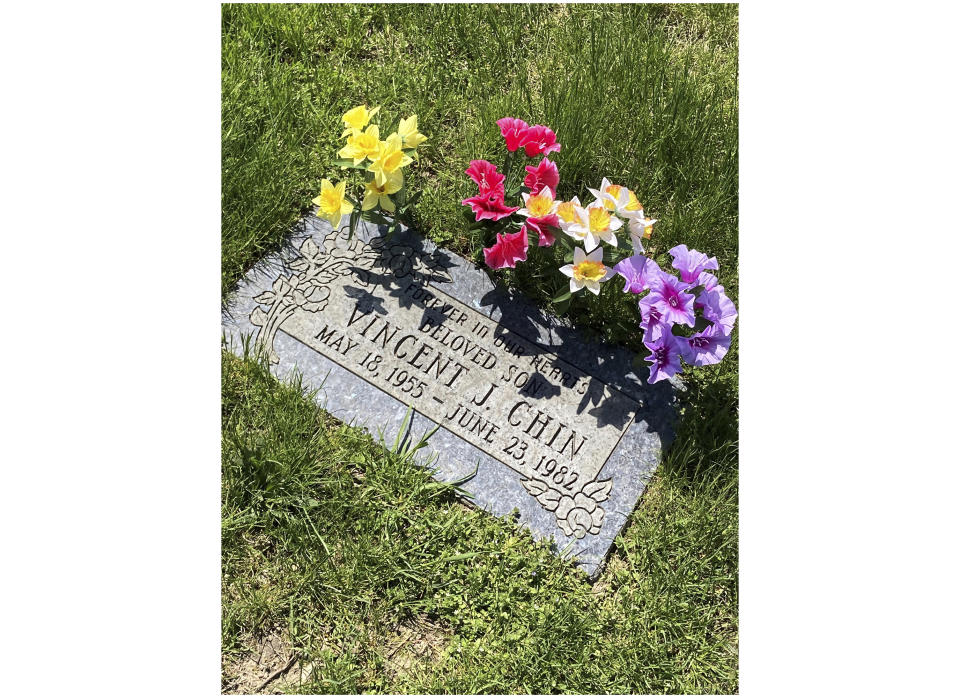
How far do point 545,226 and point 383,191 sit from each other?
564mm

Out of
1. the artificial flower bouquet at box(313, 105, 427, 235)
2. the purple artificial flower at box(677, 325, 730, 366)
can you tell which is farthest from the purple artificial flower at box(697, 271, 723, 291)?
the artificial flower bouquet at box(313, 105, 427, 235)

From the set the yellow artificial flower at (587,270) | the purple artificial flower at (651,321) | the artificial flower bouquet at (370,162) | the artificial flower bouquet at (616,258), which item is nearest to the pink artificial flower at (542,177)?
the artificial flower bouquet at (616,258)

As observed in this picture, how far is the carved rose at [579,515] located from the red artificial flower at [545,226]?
82cm

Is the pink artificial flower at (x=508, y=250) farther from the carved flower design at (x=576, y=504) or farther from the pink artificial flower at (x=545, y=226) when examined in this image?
the carved flower design at (x=576, y=504)

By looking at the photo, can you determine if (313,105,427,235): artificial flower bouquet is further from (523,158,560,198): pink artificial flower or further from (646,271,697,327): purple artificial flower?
(646,271,697,327): purple artificial flower

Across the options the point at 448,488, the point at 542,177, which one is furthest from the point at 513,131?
the point at 448,488

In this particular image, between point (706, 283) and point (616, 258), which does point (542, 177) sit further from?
point (706, 283)

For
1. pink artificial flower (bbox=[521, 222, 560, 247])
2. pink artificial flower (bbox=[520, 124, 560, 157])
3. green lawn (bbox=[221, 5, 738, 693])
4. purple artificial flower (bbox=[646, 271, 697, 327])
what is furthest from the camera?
pink artificial flower (bbox=[520, 124, 560, 157])

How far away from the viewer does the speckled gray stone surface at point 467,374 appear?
2.36 metres

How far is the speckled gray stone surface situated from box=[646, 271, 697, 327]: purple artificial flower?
351mm

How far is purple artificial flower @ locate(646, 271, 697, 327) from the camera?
226cm

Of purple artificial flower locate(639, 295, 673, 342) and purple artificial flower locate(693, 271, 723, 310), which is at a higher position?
purple artificial flower locate(693, 271, 723, 310)

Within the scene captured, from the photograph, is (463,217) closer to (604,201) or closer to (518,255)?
(518,255)

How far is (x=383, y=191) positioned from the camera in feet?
8.24
